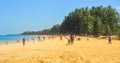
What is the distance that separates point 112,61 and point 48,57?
4057 millimetres

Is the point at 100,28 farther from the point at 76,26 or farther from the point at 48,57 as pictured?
the point at 48,57

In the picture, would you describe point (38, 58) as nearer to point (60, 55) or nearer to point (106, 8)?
point (60, 55)

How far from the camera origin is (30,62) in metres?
16.9

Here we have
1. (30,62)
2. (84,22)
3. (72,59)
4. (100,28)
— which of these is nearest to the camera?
(30,62)

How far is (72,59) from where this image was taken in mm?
18031

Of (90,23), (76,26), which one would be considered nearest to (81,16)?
(76,26)

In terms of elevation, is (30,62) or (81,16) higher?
(81,16)

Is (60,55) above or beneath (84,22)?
beneath

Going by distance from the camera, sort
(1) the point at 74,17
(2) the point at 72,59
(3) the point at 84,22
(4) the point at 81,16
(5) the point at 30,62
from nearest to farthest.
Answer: (5) the point at 30,62
(2) the point at 72,59
(3) the point at 84,22
(4) the point at 81,16
(1) the point at 74,17

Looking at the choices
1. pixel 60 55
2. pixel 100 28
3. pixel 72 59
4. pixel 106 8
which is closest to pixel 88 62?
pixel 72 59

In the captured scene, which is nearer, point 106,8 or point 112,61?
point 112,61

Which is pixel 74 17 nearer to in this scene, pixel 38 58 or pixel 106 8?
pixel 106 8

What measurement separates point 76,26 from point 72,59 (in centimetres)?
10911

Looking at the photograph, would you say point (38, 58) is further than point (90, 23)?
No
